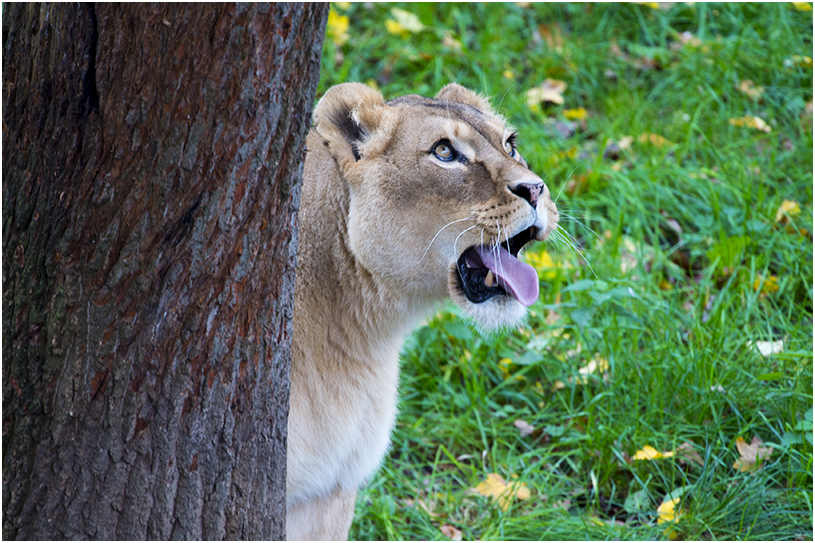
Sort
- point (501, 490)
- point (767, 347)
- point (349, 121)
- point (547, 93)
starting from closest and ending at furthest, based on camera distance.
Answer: point (349, 121) < point (501, 490) < point (767, 347) < point (547, 93)

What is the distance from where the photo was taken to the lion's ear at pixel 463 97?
3.31m

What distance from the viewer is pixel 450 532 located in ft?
11.7

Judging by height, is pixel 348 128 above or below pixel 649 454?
above

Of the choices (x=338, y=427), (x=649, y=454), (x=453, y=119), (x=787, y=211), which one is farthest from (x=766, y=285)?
(x=338, y=427)

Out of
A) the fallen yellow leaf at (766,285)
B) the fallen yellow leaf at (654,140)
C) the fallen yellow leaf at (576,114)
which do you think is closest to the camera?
the fallen yellow leaf at (766,285)

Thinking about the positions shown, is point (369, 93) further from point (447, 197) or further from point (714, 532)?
point (714, 532)

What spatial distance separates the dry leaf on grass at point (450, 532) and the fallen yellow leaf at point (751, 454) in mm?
1298

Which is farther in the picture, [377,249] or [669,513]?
[669,513]

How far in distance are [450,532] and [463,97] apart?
1.96 m

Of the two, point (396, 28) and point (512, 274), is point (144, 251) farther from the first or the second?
point (396, 28)

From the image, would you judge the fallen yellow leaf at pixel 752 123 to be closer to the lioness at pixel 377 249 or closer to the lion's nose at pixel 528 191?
the lioness at pixel 377 249

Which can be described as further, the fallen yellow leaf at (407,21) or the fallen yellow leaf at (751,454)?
the fallen yellow leaf at (407,21)

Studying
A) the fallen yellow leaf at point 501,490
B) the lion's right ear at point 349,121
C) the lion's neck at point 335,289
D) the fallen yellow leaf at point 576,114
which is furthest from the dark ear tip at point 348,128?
the fallen yellow leaf at point 576,114

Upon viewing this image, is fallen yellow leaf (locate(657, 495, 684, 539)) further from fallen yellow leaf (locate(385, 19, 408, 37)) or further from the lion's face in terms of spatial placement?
fallen yellow leaf (locate(385, 19, 408, 37))
